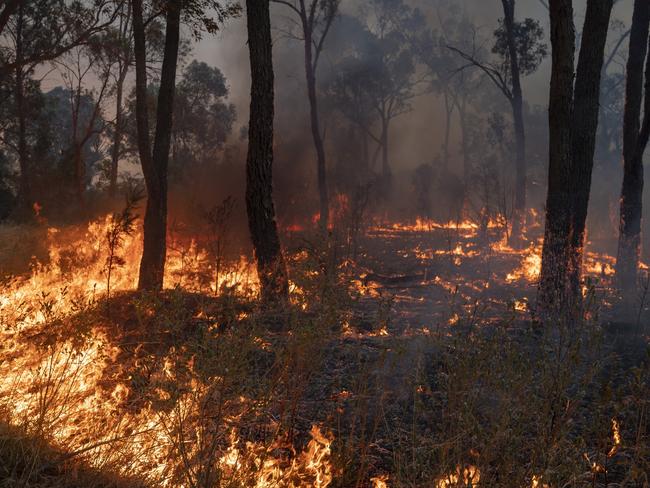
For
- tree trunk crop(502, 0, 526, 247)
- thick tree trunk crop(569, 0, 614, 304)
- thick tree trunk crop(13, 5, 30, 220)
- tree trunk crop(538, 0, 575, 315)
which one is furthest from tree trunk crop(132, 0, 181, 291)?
thick tree trunk crop(13, 5, 30, 220)

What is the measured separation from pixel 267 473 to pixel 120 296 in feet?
18.1

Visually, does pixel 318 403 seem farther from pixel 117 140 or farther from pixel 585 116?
Result: pixel 117 140

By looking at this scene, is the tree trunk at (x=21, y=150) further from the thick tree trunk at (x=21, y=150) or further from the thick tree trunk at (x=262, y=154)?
the thick tree trunk at (x=262, y=154)

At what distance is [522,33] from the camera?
18141 mm

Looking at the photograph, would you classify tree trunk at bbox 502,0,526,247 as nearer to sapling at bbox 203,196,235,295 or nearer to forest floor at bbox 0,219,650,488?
forest floor at bbox 0,219,650,488

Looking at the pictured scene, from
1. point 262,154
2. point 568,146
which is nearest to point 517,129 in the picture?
point 568,146

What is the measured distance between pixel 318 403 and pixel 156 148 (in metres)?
6.01

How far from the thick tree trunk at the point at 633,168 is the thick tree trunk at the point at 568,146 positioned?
6.81 feet

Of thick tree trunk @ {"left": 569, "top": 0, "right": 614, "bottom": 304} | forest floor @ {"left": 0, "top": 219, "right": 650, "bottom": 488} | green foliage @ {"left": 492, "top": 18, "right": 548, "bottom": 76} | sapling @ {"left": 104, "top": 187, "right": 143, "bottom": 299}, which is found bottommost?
forest floor @ {"left": 0, "top": 219, "right": 650, "bottom": 488}

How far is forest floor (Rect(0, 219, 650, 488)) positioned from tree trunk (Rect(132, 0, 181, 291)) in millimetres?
801

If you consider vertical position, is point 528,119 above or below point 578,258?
above

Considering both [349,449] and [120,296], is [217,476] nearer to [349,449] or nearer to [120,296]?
[349,449]

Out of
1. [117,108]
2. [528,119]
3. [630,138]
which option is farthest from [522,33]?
[528,119]

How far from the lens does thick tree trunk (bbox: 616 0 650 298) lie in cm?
927
